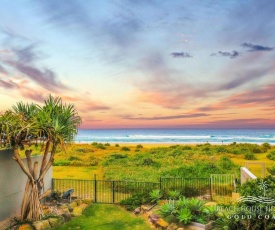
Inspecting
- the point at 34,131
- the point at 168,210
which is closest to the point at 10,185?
the point at 34,131

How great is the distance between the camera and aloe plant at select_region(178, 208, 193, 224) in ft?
33.4

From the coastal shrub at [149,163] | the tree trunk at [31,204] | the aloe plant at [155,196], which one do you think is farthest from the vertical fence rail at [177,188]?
the coastal shrub at [149,163]

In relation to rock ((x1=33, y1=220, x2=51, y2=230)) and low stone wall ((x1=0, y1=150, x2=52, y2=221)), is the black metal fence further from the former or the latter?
rock ((x1=33, y1=220, x2=51, y2=230))

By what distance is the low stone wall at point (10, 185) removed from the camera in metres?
11.2

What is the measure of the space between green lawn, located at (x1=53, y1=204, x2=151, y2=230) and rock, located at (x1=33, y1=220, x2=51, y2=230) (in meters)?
0.41

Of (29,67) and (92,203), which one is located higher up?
(29,67)

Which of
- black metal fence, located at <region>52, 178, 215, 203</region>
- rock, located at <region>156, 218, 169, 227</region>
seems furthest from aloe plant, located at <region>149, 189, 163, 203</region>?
rock, located at <region>156, 218, 169, 227</region>

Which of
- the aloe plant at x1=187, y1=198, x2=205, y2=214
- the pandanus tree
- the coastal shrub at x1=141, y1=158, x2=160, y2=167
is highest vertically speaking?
the pandanus tree

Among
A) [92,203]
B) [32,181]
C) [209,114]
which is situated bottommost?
[92,203]

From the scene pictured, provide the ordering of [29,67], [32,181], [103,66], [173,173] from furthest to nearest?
1. [103,66]
2. [29,67]
3. [173,173]
4. [32,181]

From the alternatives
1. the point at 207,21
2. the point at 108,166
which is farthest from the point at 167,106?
the point at 207,21

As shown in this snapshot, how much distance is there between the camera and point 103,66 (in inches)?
1013

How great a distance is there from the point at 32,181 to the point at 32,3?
9988 millimetres

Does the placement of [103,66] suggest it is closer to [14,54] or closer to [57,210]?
[14,54]
